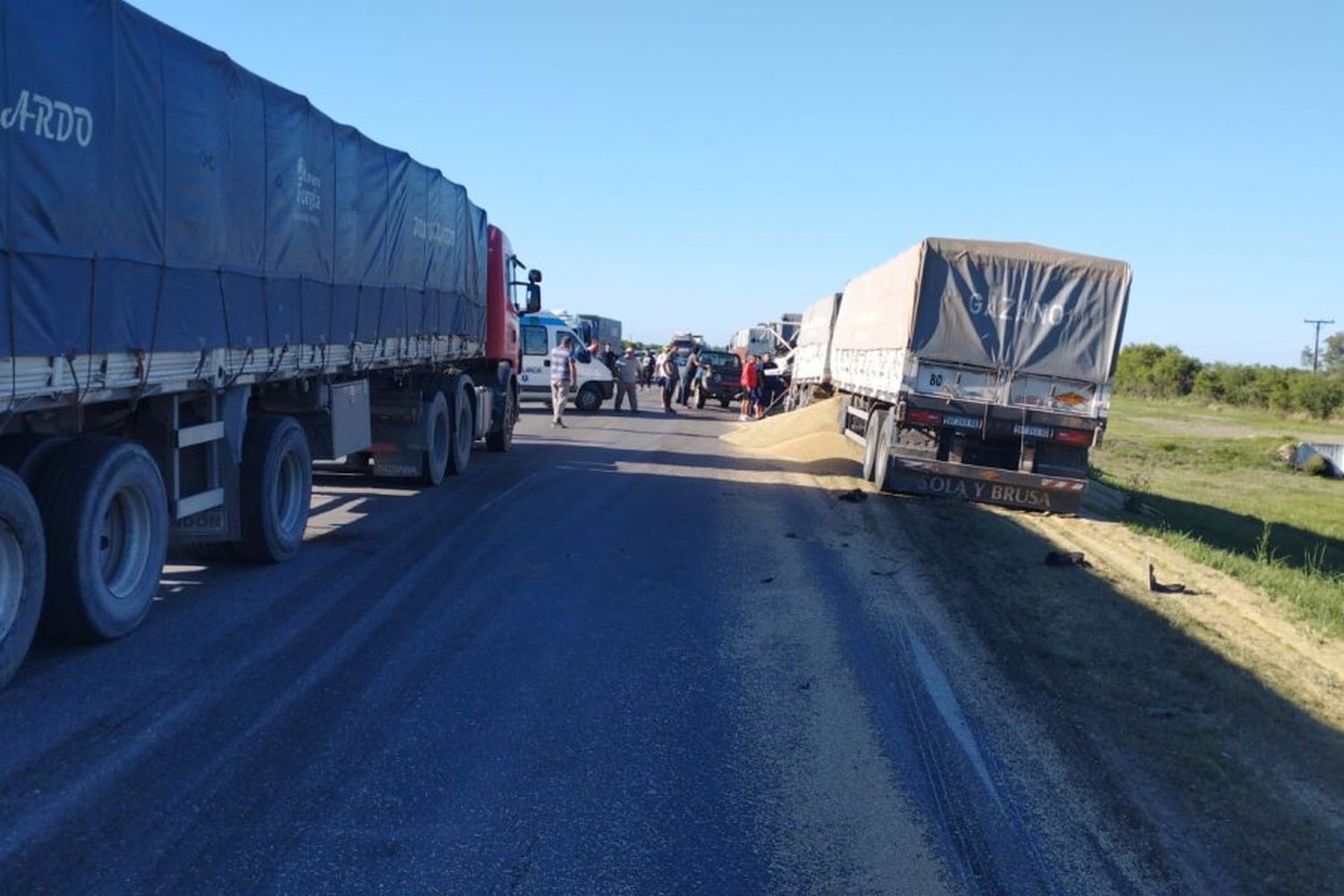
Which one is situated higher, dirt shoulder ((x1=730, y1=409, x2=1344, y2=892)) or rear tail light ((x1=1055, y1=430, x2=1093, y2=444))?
rear tail light ((x1=1055, y1=430, x2=1093, y2=444))

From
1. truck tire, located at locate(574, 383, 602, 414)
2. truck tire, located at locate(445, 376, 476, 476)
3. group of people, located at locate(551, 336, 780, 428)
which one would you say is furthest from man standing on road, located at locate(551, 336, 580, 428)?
truck tire, located at locate(445, 376, 476, 476)

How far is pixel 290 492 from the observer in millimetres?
9133

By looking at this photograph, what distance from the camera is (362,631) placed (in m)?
6.88

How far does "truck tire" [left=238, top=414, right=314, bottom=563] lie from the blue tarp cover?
0.73m

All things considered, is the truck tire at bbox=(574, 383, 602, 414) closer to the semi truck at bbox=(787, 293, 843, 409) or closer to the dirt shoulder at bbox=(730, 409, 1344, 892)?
the semi truck at bbox=(787, 293, 843, 409)

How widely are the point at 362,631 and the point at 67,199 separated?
2920 mm

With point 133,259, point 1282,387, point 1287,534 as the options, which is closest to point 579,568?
point 133,259

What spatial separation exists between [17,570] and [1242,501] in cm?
2417

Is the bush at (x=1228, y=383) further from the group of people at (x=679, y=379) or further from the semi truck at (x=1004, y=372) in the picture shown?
the semi truck at (x=1004, y=372)

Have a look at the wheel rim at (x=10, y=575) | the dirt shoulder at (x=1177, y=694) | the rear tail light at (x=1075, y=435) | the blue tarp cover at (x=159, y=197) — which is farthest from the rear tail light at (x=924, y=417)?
the wheel rim at (x=10, y=575)

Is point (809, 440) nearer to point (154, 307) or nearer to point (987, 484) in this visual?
point (987, 484)

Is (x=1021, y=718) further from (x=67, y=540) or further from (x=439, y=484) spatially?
(x=439, y=484)

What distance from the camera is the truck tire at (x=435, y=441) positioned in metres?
13.4

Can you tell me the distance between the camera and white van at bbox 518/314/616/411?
27.4 meters
